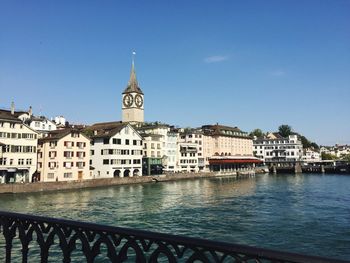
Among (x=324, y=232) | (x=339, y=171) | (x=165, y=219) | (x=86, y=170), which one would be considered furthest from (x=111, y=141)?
(x=339, y=171)

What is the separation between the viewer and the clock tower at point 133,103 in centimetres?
13375

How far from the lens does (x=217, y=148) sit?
5458 inches

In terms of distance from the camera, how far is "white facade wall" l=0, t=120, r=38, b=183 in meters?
63.8

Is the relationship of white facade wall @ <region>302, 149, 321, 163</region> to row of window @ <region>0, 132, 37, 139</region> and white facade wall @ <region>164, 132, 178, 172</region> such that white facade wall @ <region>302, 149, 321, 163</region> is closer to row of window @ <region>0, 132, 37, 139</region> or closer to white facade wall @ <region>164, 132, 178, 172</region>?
white facade wall @ <region>164, 132, 178, 172</region>

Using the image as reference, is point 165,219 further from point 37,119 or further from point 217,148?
point 217,148

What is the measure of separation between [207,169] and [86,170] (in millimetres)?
60417

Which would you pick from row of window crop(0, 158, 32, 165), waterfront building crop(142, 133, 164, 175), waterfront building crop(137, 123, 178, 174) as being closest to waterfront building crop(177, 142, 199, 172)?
waterfront building crop(137, 123, 178, 174)

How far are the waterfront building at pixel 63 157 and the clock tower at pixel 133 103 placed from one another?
55951 millimetres

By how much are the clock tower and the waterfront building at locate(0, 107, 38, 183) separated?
65059 millimetres

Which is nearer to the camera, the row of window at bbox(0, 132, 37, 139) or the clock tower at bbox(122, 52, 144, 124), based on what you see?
the row of window at bbox(0, 132, 37, 139)

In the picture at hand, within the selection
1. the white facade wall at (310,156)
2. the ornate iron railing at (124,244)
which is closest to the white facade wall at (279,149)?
the white facade wall at (310,156)

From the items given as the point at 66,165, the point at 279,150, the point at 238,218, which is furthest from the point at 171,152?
the point at 238,218

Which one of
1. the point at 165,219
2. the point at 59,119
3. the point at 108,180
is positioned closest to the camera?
the point at 165,219

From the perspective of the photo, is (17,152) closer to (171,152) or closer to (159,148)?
(159,148)
